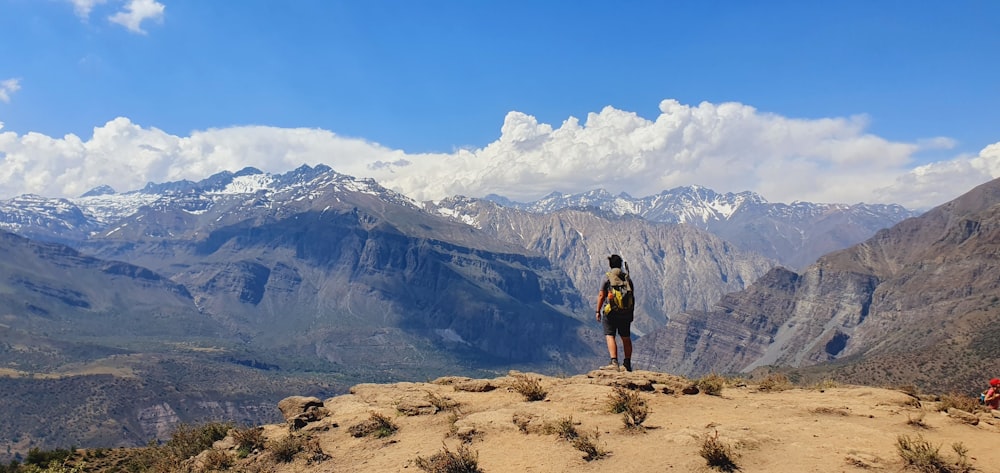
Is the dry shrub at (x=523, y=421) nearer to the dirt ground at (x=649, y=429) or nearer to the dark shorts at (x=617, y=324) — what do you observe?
the dirt ground at (x=649, y=429)

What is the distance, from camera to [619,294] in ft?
69.8

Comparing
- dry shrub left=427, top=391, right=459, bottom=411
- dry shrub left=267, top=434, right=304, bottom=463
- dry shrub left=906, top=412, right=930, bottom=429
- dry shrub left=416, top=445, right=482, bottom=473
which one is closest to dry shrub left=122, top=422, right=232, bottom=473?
dry shrub left=267, top=434, right=304, bottom=463

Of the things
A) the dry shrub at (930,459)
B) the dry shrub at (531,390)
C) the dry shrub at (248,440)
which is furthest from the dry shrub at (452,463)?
the dry shrub at (930,459)

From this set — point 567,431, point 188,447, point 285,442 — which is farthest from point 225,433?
point 567,431

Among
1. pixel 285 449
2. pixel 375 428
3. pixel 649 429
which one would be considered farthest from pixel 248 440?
pixel 649 429

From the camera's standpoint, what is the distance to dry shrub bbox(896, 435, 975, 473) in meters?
12.2

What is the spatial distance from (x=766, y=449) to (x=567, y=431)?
4560 millimetres

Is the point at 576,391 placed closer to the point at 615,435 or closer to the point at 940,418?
the point at 615,435

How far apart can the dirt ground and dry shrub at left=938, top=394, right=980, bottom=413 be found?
0.90 ft

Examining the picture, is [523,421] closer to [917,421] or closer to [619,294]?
[619,294]

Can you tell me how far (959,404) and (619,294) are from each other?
1001cm

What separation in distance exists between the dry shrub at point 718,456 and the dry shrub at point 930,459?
10.7ft

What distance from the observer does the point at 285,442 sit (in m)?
17.7

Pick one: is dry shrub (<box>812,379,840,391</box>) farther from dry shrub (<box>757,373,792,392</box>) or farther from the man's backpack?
the man's backpack
